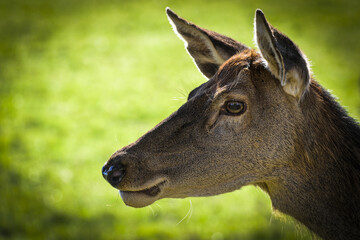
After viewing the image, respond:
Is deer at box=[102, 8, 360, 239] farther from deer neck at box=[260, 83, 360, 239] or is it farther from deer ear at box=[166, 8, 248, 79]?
deer ear at box=[166, 8, 248, 79]

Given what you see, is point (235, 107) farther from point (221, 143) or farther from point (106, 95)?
point (106, 95)

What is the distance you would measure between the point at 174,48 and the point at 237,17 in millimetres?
2975

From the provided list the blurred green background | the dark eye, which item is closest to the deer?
the dark eye

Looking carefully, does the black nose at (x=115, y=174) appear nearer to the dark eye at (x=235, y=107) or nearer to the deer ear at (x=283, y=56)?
the dark eye at (x=235, y=107)

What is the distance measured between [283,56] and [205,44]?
857 millimetres

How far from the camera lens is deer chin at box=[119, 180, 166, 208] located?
331cm

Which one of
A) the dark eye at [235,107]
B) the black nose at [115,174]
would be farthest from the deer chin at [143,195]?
the dark eye at [235,107]

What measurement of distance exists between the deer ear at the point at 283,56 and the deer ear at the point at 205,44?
65 cm

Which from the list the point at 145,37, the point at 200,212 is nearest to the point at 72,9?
the point at 145,37

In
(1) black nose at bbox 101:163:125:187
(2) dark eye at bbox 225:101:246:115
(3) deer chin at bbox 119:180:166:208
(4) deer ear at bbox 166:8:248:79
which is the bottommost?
(3) deer chin at bbox 119:180:166:208

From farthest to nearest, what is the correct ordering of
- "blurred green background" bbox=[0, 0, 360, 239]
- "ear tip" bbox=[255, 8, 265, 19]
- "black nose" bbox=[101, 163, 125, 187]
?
"blurred green background" bbox=[0, 0, 360, 239] < "black nose" bbox=[101, 163, 125, 187] < "ear tip" bbox=[255, 8, 265, 19]

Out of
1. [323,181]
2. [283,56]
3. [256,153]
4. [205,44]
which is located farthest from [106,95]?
[283,56]

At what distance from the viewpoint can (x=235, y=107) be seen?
3.30 metres

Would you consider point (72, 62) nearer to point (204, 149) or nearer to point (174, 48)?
point (174, 48)
